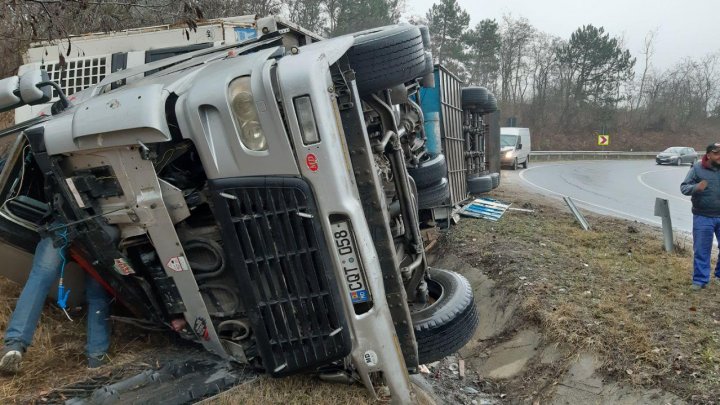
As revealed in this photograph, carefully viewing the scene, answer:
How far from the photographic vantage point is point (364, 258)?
2.31 metres

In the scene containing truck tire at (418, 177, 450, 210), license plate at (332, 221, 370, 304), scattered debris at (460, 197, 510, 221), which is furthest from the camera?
scattered debris at (460, 197, 510, 221)

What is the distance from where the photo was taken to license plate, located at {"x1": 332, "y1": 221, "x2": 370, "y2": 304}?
7.50 ft

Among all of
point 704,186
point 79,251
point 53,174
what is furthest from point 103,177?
point 704,186

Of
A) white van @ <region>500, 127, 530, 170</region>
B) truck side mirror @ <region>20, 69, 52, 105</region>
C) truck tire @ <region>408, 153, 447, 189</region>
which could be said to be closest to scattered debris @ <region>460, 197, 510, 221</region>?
truck tire @ <region>408, 153, 447, 189</region>

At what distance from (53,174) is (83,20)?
3.43 meters

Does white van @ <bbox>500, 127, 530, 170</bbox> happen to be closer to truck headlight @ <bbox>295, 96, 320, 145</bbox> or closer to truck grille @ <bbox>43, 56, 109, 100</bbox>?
truck grille @ <bbox>43, 56, 109, 100</bbox>

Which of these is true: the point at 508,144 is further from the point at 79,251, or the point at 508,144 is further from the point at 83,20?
the point at 79,251

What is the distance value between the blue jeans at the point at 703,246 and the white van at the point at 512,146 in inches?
684

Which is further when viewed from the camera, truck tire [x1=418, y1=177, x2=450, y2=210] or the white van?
the white van

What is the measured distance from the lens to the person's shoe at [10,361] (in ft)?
8.23

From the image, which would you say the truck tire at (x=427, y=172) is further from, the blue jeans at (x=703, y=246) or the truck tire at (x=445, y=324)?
the blue jeans at (x=703, y=246)

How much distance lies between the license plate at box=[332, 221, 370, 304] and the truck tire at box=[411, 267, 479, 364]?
646 millimetres

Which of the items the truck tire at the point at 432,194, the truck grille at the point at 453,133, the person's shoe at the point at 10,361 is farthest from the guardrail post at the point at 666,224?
the person's shoe at the point at 10,361

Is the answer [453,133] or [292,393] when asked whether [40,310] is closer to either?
[292,393]
